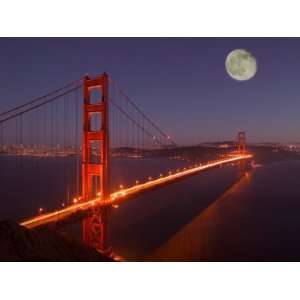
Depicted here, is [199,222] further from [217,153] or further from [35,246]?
[217,153]

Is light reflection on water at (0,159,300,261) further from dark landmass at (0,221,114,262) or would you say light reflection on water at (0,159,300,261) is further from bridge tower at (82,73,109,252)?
dark landmass at (0,221,114,262)

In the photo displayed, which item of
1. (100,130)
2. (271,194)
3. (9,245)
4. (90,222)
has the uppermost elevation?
(100,130)

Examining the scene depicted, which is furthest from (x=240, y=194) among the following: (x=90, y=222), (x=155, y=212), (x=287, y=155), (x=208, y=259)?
(x=287, y=155)

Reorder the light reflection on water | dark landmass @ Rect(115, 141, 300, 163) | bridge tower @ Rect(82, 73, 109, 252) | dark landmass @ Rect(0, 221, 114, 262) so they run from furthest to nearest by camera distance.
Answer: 1. dark landmass @ Rect(115, 141, 300, 163)
2. the light reflection on water
3. bridge tower @ Rect(82, 73, 109, 252)
4. dark landmass @ Rect(0, 221, 114, 262)

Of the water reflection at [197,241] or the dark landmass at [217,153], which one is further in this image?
the dark landmass at [217,153]

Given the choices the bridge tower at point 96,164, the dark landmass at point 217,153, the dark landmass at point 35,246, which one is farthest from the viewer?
the dark landmass at point 217,153

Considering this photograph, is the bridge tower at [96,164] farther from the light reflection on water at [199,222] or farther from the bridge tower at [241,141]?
the bridge tower at [241,141]

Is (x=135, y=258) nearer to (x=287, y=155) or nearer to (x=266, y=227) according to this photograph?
(x=266, y=227)

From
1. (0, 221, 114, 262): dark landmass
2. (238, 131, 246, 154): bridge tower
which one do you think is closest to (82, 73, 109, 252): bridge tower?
(0, 221, 114, 262): dark landmass

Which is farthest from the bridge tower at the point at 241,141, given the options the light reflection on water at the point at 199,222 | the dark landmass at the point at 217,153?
the light reflection on water at the point at 199,222
